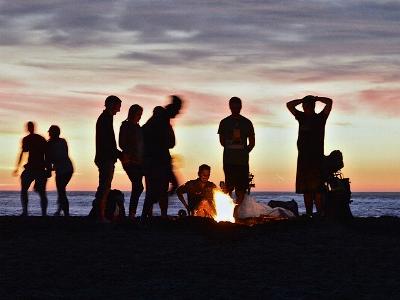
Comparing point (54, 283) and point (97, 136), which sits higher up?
point (97, 136)

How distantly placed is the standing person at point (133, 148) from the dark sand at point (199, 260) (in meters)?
0.70

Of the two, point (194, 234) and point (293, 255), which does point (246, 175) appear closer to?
point (194, 234)

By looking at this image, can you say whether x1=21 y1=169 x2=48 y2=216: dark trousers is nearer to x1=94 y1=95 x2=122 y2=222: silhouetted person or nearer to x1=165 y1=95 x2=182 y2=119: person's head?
x1=94 y1=95 x2=122 y2=222: silhouetted person

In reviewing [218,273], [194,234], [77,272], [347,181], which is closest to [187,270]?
[218,273]

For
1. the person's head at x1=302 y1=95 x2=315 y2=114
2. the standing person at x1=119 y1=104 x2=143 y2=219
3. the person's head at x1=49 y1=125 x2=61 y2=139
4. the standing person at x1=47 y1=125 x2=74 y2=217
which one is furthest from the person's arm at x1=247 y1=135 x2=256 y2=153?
the person's head at x1=49 y1=125 x2=61 y2=139

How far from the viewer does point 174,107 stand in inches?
551

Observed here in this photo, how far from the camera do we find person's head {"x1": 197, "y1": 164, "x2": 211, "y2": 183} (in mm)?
15922

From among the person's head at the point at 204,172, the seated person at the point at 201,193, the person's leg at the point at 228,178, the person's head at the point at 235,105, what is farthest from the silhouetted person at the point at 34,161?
the person's head at the point at 235,105

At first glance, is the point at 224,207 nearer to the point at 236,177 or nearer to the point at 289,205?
the point at 236,177

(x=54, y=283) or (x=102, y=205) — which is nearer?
(x=54, y=283)

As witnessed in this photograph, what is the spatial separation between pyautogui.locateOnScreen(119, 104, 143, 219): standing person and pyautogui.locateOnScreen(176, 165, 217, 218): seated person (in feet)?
6.58

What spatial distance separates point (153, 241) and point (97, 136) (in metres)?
2.55

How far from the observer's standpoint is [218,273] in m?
9.64

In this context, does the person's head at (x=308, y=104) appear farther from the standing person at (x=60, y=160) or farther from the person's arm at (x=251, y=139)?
the standing person at (x=60, y=160)
